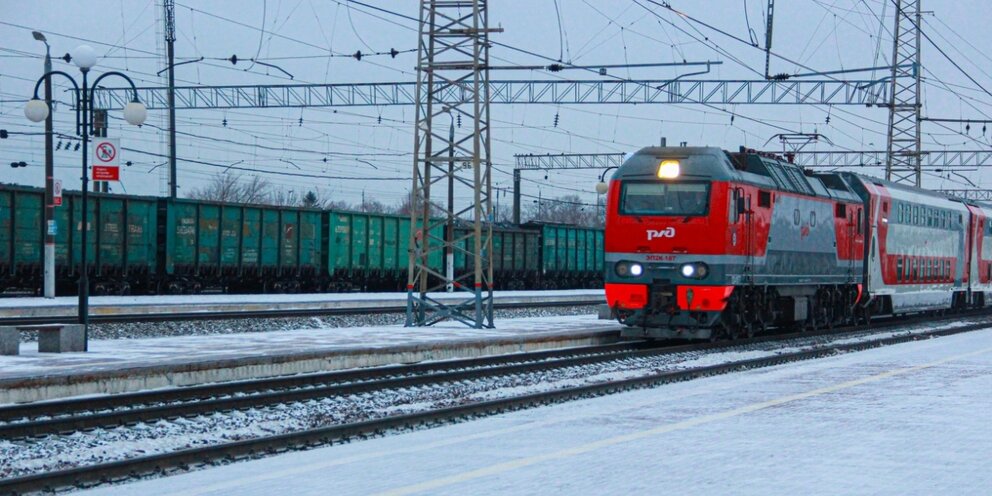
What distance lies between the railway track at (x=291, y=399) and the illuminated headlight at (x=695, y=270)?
1625mm

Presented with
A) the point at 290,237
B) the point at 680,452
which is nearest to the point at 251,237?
the point at 290,237

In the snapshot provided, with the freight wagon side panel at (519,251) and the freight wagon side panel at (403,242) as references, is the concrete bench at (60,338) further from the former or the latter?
the freight wagon side panel at (519,251)

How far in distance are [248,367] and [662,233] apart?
9.02 meters

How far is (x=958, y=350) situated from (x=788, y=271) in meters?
4.16

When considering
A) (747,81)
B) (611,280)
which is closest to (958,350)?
(611,280)

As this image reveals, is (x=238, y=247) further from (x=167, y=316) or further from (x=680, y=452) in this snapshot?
(x=680, y=452)

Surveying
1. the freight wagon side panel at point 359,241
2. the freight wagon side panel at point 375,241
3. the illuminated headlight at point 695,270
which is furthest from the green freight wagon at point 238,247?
the illuminated headlight at point 695,270

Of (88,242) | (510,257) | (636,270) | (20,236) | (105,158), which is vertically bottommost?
(636,270)

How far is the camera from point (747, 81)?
45094 millimetres

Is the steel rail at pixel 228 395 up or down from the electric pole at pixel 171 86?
down

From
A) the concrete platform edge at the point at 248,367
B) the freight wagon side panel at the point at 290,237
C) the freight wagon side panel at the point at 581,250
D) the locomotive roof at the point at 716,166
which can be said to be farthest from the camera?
the freight wagon side panel at the point at 581,250

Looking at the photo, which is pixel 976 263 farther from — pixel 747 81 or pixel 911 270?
pixel 747 81

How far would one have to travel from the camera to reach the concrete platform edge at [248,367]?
14516 mm

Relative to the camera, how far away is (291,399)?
47.2ft
